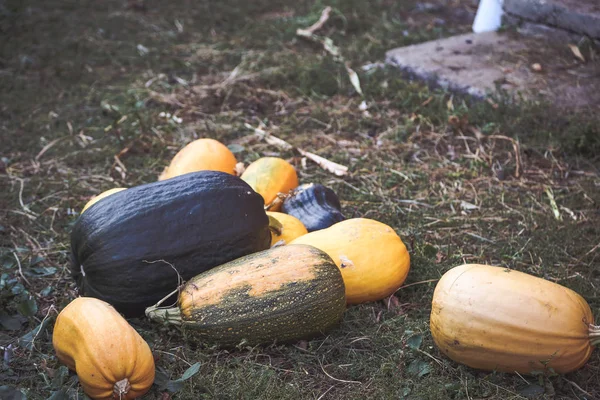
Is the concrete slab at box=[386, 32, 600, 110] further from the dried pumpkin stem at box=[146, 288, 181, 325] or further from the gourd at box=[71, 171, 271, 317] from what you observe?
the dried pumpkin stem at box=[146, 288, 181, 325]

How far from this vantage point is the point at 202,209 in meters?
3.14

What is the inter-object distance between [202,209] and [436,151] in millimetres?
2679

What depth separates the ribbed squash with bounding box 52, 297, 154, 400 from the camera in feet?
8.36

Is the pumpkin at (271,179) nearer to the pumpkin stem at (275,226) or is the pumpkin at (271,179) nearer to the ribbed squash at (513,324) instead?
the pumpkin stem at (275,226)

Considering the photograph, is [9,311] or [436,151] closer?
[9,311]

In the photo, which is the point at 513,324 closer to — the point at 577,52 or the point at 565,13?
the point at 577,52

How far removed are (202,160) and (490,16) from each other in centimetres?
475

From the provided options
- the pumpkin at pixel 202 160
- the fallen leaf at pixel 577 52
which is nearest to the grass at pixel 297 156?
the pumpkin at pixel 202 160

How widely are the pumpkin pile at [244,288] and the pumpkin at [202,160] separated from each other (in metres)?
0.72

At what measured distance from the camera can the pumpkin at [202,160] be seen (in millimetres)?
4066

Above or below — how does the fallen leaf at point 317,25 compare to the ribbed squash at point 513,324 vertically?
below

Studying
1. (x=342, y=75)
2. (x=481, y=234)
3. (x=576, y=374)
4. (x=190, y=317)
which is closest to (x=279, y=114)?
(x=342, y=75)

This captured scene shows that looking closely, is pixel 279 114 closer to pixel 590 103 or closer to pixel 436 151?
pixel 436 151

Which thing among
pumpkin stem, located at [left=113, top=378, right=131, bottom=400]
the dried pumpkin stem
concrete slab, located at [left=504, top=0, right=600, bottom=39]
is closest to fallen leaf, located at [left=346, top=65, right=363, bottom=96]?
concrete slab, located at [left=504, top=0, right=600, bottom=39]
